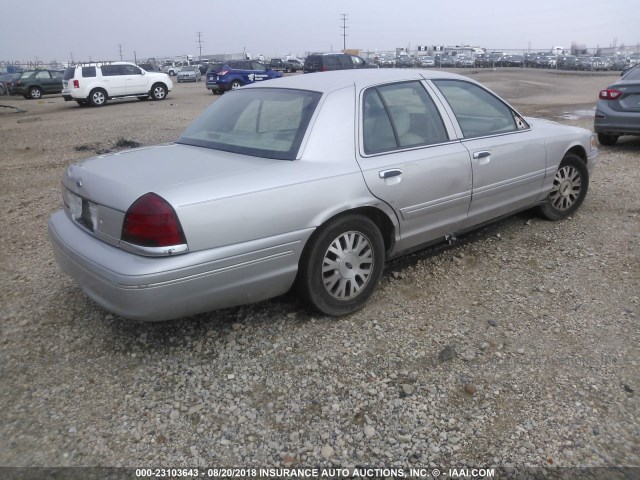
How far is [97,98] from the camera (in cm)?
2111

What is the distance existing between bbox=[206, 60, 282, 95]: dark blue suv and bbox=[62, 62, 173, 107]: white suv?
3562mm

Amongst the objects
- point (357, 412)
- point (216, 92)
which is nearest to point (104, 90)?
point (216, 92)

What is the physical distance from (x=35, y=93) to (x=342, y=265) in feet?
99.1

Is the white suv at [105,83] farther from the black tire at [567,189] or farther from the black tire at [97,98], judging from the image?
the black tire at [567,189]

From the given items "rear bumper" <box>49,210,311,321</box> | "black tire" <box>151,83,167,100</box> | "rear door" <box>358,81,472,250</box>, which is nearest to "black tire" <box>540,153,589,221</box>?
"rear door" <box>358,81,472,250</box>

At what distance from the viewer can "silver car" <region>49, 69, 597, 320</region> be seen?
111 inches

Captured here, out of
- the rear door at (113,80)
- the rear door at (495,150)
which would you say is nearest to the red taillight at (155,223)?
the rear door at (495,150)

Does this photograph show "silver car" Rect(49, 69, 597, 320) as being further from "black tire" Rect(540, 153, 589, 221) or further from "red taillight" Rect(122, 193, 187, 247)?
"black tire" Rect(540, 153, 589, 221)

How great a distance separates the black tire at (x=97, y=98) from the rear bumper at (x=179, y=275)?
1997 cm

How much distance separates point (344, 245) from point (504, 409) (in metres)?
1.36

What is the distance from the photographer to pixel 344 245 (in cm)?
345

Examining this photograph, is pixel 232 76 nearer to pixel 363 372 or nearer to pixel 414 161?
pixel 414 161

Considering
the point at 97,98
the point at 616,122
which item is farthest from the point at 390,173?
the point at 97,98

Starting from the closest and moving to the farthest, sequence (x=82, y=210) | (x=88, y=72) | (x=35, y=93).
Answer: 1. (x=82, y=210)
2. (x=88, y=72)
3. (x=35, y=93)
